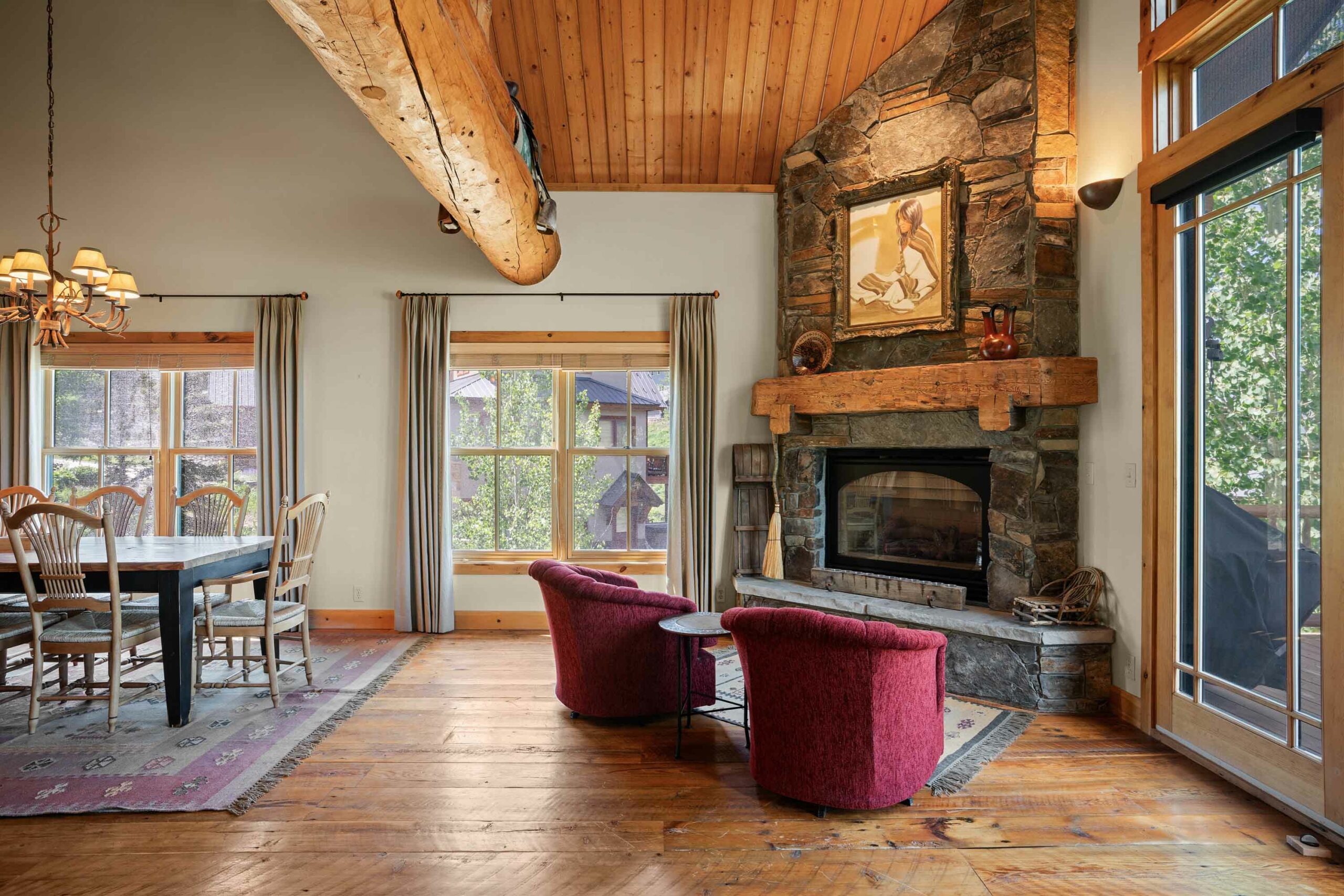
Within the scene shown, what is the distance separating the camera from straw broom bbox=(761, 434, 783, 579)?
479 centimetres

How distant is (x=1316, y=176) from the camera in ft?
8.04

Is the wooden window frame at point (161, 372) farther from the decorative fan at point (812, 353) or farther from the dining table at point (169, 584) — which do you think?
the decorative fan at point (812, 353)

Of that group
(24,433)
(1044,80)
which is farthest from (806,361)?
(24,433)

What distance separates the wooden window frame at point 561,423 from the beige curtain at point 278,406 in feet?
3.52

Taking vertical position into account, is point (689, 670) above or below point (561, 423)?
below

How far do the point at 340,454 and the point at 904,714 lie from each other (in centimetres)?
425

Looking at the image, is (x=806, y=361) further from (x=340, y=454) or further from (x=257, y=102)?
(x=257, y=102)

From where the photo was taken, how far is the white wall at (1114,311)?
3.36 m

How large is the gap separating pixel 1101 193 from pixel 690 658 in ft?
9.28

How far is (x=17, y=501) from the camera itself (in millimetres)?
4395

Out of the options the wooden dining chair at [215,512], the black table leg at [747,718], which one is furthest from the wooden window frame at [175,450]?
the black table leg at [747,718]

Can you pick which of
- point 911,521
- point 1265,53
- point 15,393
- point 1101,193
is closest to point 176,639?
point 15,393

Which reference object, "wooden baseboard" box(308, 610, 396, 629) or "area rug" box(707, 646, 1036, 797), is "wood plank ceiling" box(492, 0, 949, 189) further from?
"area rug" box(707, 646, 1036, 797)

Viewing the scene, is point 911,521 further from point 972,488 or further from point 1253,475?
point 1253,475
